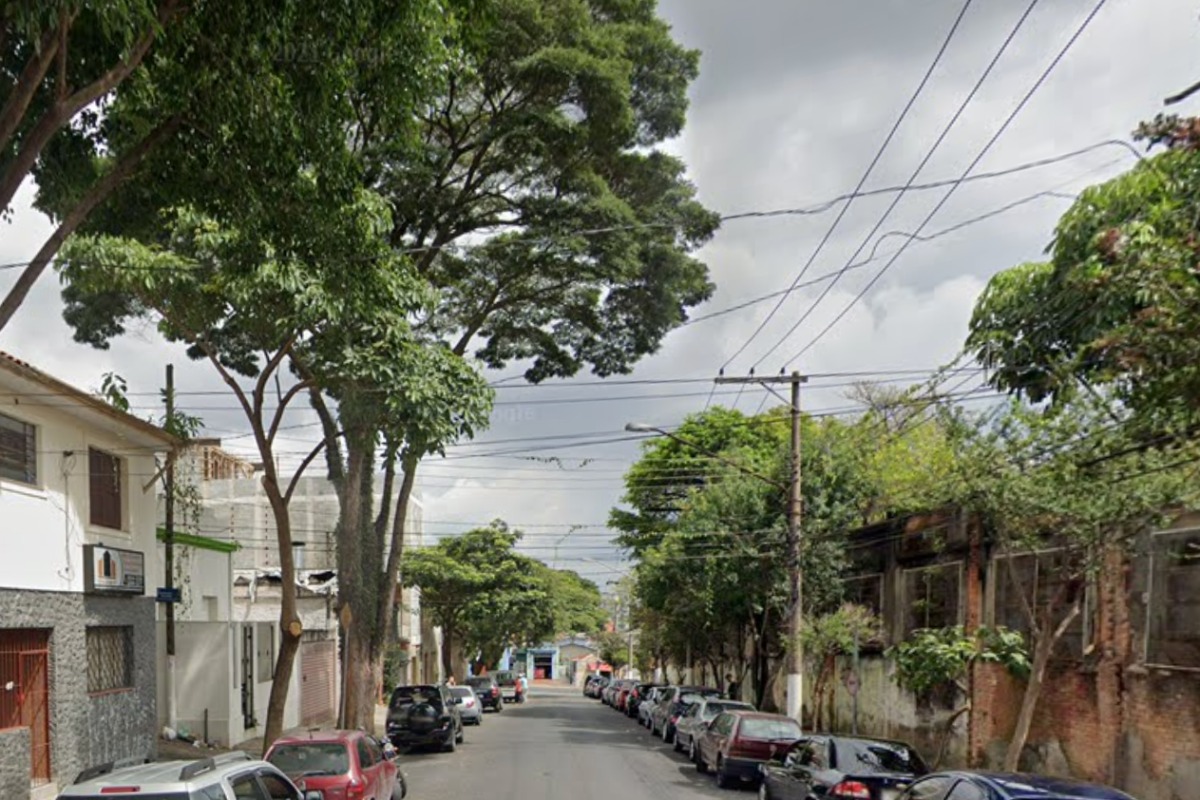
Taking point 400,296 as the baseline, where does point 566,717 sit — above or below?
below

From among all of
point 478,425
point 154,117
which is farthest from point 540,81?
point 154,117

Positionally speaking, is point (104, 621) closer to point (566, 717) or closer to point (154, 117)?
point (154, 117)

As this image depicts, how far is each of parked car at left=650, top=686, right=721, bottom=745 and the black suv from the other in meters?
6.31

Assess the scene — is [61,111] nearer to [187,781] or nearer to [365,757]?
[187,781]

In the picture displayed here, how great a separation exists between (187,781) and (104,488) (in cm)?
1265

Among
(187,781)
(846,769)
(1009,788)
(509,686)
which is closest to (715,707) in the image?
(846,769)

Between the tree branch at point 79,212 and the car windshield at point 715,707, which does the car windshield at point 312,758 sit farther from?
the car windshield at point 715,707

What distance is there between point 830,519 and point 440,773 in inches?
463

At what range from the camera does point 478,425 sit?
15797mm

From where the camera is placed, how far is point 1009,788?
8445mm

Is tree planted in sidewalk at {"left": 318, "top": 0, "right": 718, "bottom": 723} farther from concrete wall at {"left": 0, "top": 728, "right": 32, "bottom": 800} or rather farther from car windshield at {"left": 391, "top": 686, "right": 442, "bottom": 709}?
concrete wall at {"left": 0, "top": 728, "right": 32, "bottom": 800}

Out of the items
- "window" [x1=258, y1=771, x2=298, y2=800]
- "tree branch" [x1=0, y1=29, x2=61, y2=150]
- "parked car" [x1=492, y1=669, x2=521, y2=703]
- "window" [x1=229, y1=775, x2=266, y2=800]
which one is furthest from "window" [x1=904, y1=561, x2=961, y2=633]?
"parked car" [x1=492, y1=669, x2=521, y2=703]

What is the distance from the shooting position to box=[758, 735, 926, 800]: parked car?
41.1 feet

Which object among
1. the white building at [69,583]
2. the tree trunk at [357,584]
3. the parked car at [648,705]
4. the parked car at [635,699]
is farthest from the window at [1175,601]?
the parked car at [635,699]
